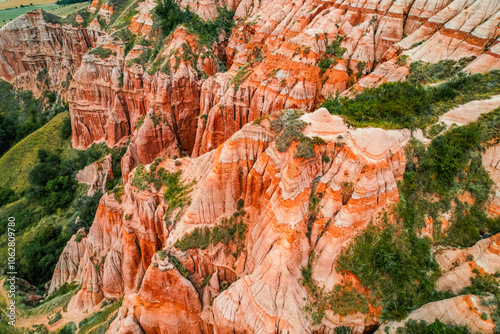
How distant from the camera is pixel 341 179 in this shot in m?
17.1

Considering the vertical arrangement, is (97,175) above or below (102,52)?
below

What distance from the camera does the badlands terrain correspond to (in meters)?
16.0

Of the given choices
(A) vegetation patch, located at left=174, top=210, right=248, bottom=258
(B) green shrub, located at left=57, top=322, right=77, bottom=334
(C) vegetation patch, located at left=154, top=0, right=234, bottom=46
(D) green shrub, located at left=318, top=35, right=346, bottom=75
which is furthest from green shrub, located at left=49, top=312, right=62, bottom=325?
(C) vegetation patch, located at left=154, top=0, right=234, bottom=46

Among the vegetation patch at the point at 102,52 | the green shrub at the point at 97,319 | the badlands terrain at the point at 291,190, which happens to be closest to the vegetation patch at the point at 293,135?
the badlands terrain at the point at 291,190

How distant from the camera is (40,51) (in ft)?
227

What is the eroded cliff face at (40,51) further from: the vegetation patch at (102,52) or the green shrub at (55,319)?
the green shrub at (55,319)

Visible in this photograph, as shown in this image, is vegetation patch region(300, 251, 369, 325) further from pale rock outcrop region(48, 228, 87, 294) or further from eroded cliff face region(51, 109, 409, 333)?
pale rock outcrop region(48, 228, 87, 294)

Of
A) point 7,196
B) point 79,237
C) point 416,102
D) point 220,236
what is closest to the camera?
point 220,236

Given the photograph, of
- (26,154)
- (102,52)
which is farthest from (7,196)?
(102,52)

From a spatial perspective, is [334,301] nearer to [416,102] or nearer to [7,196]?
[416,102]

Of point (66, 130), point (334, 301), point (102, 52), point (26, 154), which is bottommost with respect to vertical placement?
point (26, 154)

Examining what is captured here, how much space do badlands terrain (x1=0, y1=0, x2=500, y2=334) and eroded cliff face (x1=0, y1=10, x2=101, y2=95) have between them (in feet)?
83.5

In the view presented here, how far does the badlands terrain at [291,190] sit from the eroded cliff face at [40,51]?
83.5 ft

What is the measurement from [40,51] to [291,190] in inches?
3204
